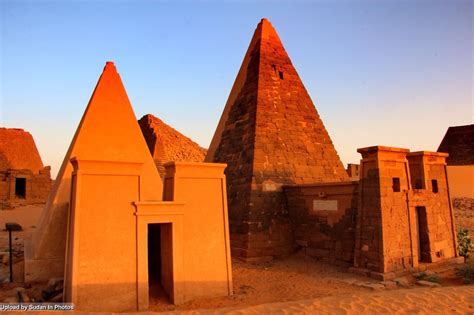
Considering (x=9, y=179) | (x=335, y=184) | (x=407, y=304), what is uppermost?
(x=9, y=179)

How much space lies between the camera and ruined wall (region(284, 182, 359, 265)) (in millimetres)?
8992

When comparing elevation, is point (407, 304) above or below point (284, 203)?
below

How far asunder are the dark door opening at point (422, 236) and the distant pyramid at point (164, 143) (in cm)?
997

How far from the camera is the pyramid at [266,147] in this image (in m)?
10.4

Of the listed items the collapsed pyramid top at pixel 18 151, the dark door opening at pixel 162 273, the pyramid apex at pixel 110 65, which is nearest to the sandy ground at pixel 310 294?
the dark door opening at pixel 162 273

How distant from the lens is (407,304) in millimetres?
5914

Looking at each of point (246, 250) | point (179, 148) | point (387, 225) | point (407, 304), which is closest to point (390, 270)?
point (387, 225)

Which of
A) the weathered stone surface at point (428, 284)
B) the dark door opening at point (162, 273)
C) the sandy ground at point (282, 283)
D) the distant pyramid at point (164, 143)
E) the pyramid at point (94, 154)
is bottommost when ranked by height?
the weathered stone surface at point (428, 284)

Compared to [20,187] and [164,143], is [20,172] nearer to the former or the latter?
[20,187]

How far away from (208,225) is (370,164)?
13.9ft

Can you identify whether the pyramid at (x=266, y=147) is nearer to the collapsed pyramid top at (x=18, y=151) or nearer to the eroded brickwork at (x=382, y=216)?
the eroded brickwork at (x=382, y=216)

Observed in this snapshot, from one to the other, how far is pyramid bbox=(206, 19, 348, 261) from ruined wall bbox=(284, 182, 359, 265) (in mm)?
452

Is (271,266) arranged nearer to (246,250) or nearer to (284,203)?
(246,250)

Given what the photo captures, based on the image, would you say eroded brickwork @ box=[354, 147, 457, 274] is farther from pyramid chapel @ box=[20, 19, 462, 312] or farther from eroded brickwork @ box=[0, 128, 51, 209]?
eroded brickwork @ box=[0, 128, 51, 209]
